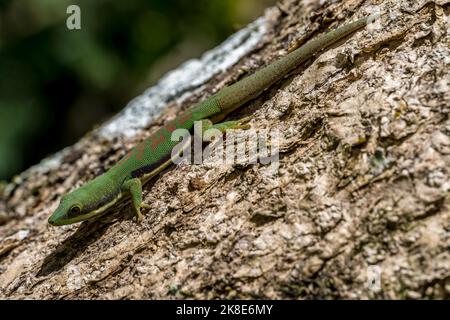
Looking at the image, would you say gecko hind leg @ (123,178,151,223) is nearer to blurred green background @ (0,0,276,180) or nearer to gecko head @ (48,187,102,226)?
gecko head @ (48,187,102,226)

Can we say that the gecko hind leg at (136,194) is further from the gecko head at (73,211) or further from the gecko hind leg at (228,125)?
the gecko hind leg at (228,125)

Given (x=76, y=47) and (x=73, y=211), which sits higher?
(x=76, y=47)

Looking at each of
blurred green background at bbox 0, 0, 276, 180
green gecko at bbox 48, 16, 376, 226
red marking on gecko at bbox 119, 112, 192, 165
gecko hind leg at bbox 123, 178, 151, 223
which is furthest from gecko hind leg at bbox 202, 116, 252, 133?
blurred green background at bbox 0, 0, 276, 180

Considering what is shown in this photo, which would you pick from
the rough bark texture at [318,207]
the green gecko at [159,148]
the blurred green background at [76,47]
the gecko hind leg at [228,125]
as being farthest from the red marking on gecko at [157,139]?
the blurred green background at [76,47]

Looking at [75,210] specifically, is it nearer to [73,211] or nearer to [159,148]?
[73,211]

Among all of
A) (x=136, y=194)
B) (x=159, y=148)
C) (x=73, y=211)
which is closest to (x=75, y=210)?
(x=73, y=211)

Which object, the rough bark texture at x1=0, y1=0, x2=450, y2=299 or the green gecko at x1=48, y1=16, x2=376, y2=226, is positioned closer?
the rough bark texture at x1=0, y1=0, x2=450, y2=299

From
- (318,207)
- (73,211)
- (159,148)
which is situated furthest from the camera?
(159,148)
